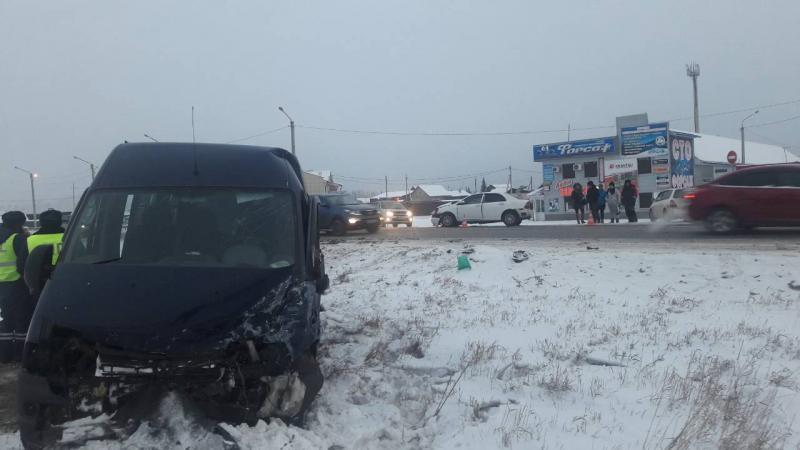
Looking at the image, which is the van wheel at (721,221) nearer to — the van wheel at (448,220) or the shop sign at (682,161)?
the van wheel at (448,220)

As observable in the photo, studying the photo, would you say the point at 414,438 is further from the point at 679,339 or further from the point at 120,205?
the point at 679,339

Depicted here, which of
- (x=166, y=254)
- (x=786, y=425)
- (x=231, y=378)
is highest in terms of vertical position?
(x=166, y=254)

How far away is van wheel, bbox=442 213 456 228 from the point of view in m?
27.1

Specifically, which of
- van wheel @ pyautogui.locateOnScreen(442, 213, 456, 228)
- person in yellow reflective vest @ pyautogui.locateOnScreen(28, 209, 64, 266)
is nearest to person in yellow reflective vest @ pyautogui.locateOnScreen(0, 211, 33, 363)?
person in yellow reflective vest @ pyautogui.locateOnScreen(28, 209, 64, 266)

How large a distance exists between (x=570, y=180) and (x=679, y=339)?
3316cm

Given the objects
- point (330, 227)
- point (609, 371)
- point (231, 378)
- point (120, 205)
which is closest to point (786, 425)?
point (609, 371)

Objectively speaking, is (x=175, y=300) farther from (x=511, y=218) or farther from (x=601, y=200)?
(x=511, y=218)

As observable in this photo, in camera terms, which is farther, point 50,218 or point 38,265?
point 50,218

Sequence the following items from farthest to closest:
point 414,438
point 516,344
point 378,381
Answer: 1. point 516,344
2. point 378,381
3. point 414,438

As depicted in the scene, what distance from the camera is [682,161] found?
38.0 meters

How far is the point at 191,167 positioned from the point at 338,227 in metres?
16.6

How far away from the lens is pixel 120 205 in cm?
522

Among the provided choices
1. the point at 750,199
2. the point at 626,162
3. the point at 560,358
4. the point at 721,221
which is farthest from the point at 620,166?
the point at 560,358

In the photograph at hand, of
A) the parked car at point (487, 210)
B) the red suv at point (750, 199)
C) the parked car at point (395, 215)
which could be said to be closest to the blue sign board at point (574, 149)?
the parked car at point (395, 215)
